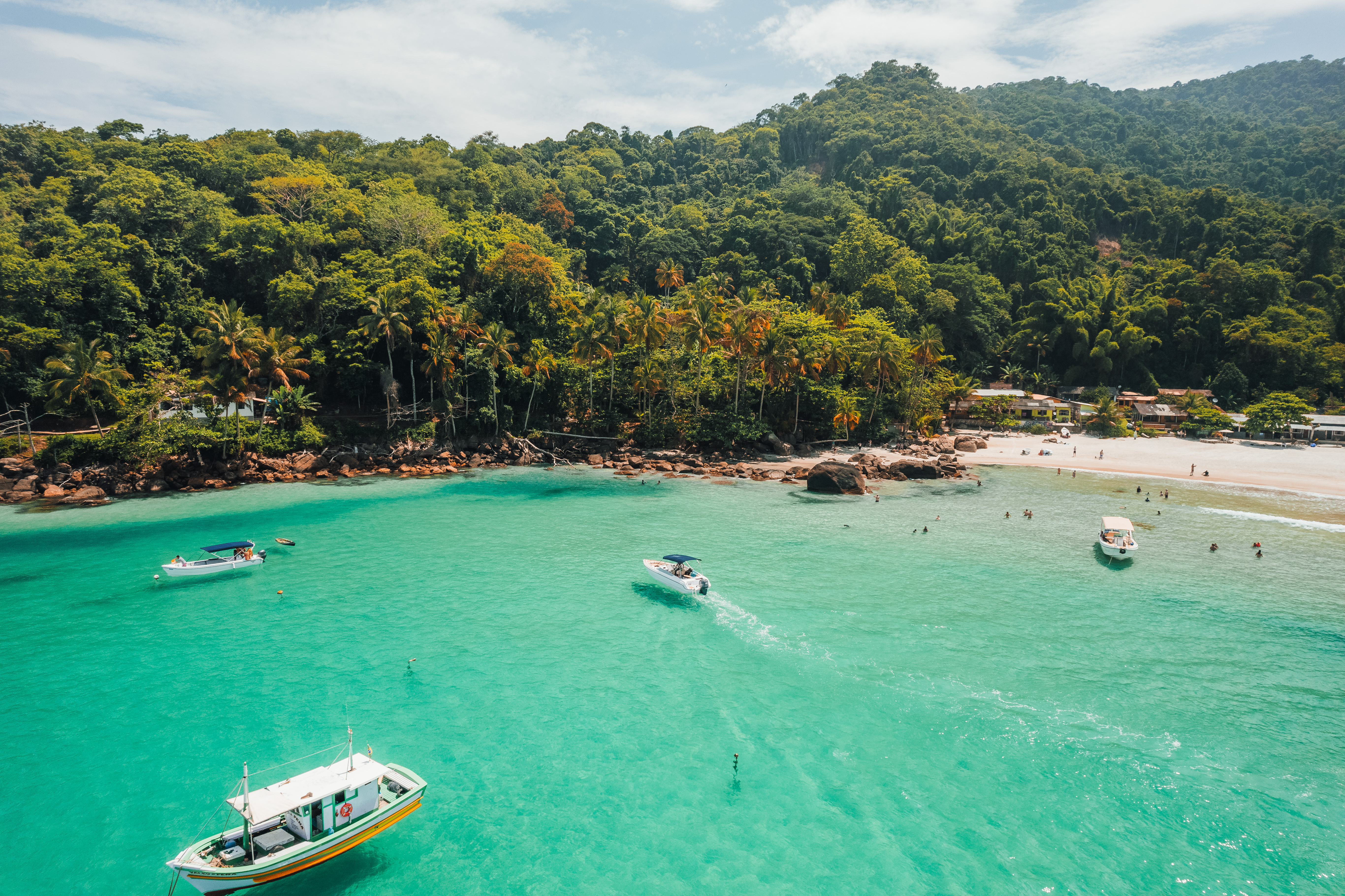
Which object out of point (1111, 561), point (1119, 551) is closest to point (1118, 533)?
point (1119, 551)

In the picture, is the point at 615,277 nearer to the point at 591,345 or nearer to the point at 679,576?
the point at 591,345

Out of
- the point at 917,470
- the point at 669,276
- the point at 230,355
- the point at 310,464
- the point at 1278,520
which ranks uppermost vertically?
the point at 669,276

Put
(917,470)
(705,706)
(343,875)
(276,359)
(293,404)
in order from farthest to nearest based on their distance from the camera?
(917,470)
(293,404)
(276,359)
(705,706)
(343,875)

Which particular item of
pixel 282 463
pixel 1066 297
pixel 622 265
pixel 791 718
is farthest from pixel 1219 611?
pixel 622 265

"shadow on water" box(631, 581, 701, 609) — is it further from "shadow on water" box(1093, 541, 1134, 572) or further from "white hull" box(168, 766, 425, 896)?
"shadow on water" box(1093, 541, 1134, 572)

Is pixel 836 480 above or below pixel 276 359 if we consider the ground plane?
below

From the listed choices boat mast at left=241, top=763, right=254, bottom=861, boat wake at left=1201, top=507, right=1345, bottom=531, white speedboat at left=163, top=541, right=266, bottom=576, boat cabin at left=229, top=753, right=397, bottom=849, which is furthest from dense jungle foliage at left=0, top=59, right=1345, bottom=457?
boat mast at left=241, top=763, right=254, bottom=861

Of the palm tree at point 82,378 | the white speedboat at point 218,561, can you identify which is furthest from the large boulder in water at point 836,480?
the palm tree at point 82,378

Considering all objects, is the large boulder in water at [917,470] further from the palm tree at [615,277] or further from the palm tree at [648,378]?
the palm tree at [615,277]
